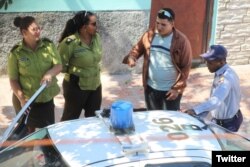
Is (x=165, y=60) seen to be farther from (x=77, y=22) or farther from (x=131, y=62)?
(x=77, y=22)

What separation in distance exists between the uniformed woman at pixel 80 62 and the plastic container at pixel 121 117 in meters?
1.57

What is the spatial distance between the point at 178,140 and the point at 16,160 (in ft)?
3.89

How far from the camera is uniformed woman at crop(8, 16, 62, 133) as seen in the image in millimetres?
4645

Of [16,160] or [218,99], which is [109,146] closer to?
[16,160]

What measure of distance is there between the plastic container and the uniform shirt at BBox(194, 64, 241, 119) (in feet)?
3.18

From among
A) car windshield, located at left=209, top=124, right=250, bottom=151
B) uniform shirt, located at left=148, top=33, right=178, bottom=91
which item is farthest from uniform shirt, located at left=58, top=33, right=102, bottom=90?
car windshield, located at left=209, top=124, right=250, bottom=151

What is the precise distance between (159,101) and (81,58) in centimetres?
91

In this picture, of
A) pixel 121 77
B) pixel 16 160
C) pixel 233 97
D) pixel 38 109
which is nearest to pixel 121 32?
pixel 121 77

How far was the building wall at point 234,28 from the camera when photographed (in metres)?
8.13

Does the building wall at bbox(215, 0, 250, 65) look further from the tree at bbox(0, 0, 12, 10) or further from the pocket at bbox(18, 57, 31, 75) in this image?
the pocket at bbox(18, 57, 31, 75)

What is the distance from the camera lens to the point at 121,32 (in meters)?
7.80

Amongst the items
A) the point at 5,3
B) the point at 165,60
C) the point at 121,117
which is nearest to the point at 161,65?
the point at 165,60

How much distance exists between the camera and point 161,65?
496 cm

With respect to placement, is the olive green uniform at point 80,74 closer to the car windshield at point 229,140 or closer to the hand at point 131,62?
the hand at point 131,62
